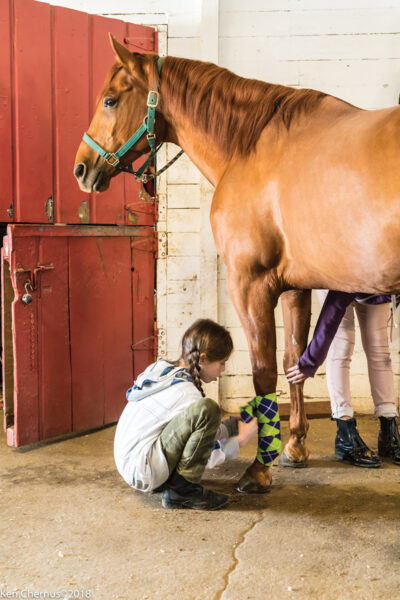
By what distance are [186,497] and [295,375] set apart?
0.69m

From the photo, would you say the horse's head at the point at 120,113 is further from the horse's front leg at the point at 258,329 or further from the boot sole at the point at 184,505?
the boot sole at the point at 184,505

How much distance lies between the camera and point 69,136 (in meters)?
2.98

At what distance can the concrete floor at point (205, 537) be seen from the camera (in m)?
1.56

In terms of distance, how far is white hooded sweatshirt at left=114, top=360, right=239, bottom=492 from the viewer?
2018mm

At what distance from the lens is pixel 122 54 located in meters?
2.22

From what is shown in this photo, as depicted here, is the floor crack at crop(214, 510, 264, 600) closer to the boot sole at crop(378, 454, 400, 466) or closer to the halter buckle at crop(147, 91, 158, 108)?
the boot sole at crop(378, 454, 400, 466)

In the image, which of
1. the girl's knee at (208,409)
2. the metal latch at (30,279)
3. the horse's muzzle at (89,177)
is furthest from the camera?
the metal latch at (30,279)

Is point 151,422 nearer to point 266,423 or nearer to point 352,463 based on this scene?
point 266,423

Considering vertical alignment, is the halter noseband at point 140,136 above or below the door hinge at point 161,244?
above

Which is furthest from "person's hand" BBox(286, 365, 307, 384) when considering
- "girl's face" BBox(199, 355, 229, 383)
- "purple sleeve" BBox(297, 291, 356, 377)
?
"girl's face" BBox(199, 355, 229, 383)

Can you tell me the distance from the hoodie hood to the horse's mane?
831mm

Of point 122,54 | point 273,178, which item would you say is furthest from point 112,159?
point 273,178

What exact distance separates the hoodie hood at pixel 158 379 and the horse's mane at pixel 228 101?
83 centimetres

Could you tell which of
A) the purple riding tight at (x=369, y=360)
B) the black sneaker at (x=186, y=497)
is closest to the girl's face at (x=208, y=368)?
the black sneaker at (x=186, y=497)
